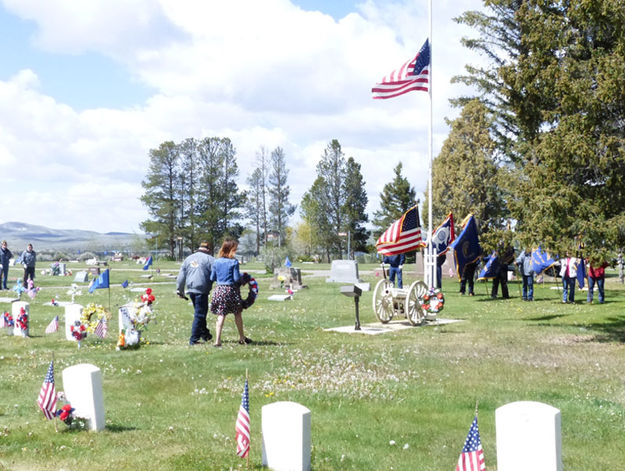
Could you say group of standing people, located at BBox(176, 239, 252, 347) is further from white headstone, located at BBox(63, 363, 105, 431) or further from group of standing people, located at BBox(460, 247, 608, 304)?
group of standing people, located at BBox(460, 247, 608, 304)

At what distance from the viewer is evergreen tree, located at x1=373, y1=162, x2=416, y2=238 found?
272 ft

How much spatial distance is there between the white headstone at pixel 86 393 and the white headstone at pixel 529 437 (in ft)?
13.0

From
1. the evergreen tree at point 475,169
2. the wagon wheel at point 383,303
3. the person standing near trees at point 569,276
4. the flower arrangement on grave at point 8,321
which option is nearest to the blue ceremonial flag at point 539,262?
the person standing near trees at point 569,276

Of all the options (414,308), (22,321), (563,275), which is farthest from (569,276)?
(22,321)

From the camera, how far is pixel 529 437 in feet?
15.2

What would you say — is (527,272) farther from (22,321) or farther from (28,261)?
(28,261)

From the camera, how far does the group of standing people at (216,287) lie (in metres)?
12.0

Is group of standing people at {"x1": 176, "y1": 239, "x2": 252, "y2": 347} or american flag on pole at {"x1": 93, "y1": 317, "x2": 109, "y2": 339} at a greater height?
group of standing people at {"x1": 176, "y1": 239, "x2": 252, "y2": 347}

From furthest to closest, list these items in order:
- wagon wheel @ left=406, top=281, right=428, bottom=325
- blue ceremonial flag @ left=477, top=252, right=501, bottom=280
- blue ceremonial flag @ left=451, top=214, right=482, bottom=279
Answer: blue ceremonial flag @ left=477, top=252, right=501, bottom=280 < blue ceremonial flag @ left=451, top=214, right=482, bottom=279 < wagon wheel @ left=406, top=281, right=428, bottom=325

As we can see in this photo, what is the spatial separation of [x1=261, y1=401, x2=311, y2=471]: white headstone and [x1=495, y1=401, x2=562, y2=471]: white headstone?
1497mm

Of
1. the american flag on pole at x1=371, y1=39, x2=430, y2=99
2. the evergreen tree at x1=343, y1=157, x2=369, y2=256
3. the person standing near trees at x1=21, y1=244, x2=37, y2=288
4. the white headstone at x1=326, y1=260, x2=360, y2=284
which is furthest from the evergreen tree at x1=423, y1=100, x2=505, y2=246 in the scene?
the evergreen tree at x1=343, y1=157, x2=369, y2=256

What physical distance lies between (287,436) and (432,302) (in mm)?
10907

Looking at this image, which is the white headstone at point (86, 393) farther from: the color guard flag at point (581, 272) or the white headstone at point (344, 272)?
the white headstone at point (344, 272)

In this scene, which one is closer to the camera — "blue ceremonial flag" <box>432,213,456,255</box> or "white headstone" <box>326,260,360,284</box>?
"blue ceremonial flag" <box>432,213,456,255</box>
